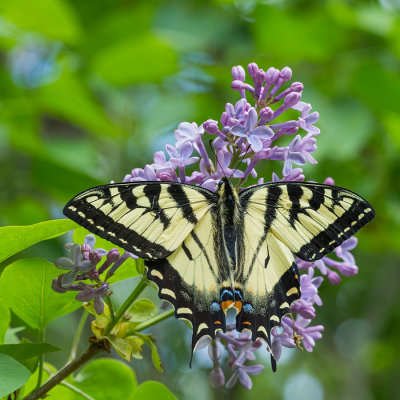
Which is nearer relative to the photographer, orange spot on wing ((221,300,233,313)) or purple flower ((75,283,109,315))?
purple flower ((75,283,109,315))

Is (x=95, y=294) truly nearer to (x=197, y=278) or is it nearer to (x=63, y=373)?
(x=63, y=373)

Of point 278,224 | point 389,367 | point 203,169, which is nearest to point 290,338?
point 278,224

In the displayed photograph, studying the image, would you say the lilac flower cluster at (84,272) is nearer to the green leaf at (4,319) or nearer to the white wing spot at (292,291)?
the green leaf at (4,319)

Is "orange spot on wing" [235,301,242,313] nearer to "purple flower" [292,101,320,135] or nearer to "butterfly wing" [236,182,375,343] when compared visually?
"butterfly wing" [236,182,375,343]

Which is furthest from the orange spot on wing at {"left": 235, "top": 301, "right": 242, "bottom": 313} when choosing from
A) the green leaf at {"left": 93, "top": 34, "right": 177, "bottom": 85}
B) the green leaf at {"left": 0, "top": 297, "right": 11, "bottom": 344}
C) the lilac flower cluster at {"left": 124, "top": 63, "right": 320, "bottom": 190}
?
the green leaf at {"left": 93, "top": 34, "right": 177, "bottom": 85}

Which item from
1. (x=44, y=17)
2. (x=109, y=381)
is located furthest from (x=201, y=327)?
(x=44, y=17)

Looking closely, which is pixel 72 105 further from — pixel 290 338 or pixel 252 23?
pixel 290 338
